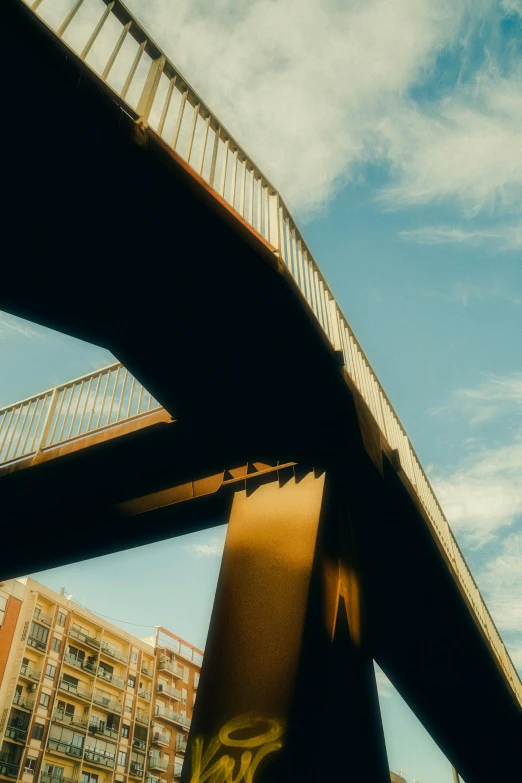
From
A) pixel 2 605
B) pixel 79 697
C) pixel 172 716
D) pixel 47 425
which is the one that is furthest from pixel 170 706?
pixel 47 425

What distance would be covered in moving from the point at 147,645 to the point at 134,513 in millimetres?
79832

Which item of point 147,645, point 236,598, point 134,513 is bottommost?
point 236,598

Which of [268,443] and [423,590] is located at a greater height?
[268,443]

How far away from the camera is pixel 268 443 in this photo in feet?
22.5

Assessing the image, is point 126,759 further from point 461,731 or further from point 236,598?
point 236,598

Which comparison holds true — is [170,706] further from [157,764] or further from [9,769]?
[9,769]

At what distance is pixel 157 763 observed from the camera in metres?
70.5

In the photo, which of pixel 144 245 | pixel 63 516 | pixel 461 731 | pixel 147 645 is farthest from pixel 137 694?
pixel 144 245

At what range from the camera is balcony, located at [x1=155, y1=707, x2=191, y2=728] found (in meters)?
73.0

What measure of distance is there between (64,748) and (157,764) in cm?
1697

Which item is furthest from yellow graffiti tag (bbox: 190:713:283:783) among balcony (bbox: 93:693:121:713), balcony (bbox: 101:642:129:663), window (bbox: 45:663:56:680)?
balcony (bbox: 101:642:129:663)

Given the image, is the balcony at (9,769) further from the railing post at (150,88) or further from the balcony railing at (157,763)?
the railing post at (150,88)

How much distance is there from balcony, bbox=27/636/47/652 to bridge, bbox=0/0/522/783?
59657mm

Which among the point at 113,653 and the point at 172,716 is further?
the point at 172,716
